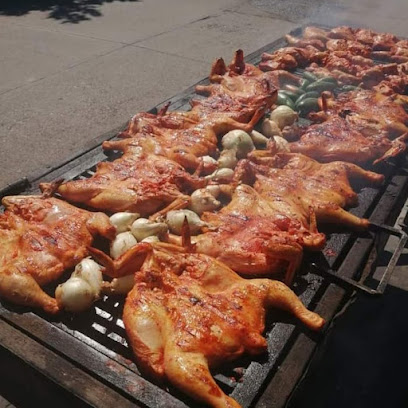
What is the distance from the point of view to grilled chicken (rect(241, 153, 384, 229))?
385 cm

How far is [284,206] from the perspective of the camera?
12.5 ft

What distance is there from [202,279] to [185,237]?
332 millimetres

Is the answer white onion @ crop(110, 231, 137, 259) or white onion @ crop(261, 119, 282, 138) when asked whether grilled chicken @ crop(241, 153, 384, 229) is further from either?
white onion @ crop(110, 231, 137, 259)

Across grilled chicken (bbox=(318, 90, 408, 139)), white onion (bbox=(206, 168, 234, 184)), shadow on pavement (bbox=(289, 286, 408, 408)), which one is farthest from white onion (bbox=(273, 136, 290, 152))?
shadow on pavement (bbox=(289, 286, 408, 408))

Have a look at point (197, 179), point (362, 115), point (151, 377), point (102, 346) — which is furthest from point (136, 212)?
point (362, 115)

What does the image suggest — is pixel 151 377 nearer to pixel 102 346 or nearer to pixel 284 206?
pixel 102 346

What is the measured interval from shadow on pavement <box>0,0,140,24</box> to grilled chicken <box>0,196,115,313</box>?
9.94m

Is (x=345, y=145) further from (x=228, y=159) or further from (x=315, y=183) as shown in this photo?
(x=228, y=159)

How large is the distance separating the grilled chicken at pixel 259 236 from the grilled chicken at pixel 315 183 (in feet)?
0.46

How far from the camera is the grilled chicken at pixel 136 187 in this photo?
381 cm

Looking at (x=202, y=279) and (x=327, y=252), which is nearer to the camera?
(x=202, y=279)

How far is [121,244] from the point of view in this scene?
3.44m

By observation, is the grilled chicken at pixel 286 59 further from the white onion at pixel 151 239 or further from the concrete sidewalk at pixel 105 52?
the white onion at pixel 151 239

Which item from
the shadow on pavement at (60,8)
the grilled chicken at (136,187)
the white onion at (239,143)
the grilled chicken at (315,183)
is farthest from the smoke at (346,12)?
the grilled chicken at (136,187)
